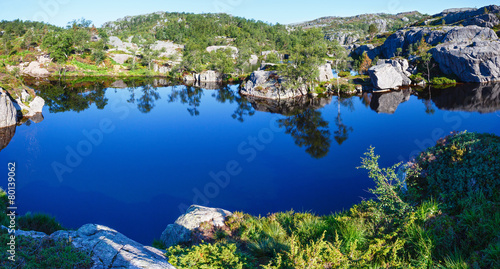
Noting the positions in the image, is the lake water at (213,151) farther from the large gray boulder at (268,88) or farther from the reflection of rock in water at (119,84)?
the reflection of rock in water at (119,84)

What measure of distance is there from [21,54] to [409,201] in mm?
131829

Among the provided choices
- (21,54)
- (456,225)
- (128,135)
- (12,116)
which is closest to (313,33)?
(128,135)

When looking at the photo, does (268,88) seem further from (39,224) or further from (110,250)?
(110,250)

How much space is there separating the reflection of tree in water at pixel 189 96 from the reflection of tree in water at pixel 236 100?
472cm

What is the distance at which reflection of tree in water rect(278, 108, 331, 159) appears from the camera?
107ft

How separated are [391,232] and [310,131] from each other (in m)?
30.5

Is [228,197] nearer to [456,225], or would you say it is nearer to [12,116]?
[456,225]

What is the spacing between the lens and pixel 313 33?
70875mm

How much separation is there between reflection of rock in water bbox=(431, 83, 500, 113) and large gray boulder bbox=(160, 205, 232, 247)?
48.7 meters

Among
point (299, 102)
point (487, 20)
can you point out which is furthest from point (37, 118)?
point (487, 20)

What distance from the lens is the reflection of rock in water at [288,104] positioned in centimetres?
5286

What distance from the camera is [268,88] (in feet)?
216

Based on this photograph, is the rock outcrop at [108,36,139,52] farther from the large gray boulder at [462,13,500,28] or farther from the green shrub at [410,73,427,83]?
the large gray boulder at [462,13,500,28]

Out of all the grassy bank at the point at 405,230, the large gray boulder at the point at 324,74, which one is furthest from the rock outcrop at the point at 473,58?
the grassy bank at the point at 405,230
